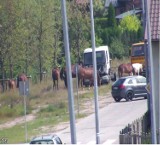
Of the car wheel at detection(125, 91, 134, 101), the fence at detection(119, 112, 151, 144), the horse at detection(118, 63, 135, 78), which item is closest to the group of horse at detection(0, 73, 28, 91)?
the horse at detection(118, 63, 135, 78)

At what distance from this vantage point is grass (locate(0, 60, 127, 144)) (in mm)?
48406

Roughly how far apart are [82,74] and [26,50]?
5927 millimetres

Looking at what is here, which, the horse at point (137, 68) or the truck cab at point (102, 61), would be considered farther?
the truck cab at point (102, 61)

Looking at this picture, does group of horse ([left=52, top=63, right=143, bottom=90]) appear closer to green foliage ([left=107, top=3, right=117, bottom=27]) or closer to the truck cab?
the truck cab

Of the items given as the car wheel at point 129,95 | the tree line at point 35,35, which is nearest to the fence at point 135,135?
the car wheel at point 129,95

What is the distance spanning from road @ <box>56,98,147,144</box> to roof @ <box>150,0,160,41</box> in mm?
5383

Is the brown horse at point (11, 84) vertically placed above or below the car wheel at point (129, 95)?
above

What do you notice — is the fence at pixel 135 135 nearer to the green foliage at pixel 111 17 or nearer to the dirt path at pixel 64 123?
the dirt path at pixel 64 123

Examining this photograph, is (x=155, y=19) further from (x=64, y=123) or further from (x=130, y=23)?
(x=130, y=23)

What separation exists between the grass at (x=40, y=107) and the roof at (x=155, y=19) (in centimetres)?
973

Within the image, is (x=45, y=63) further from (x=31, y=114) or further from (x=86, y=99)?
(x=31, y=114)

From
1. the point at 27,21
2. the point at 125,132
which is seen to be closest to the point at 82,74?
the point at 27,21

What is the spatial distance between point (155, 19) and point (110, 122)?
521 inches

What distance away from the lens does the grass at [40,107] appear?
48.4 meters
